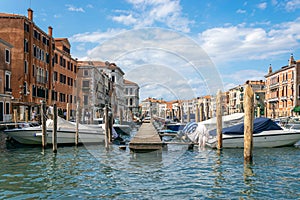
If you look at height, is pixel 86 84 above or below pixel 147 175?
above

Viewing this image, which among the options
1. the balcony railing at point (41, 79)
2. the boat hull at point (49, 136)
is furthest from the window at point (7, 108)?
the boat hull at point (49, 136)

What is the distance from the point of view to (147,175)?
31.0 feet

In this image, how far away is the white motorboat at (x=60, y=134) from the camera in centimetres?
1577

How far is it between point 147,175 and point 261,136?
8.25m

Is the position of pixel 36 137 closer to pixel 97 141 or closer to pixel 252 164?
pixel 97 141

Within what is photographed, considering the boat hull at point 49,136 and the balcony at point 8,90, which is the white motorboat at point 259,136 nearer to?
the boat hull at point 49,136

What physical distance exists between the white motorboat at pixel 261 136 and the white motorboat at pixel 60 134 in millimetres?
6307

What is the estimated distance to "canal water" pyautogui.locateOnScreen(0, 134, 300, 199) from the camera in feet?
24.8

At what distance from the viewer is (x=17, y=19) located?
1166 inches

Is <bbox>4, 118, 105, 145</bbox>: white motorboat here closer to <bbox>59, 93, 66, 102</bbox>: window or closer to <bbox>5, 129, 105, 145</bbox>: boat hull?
<bbox>5, 129, 105, 145</bbox>: boat hull

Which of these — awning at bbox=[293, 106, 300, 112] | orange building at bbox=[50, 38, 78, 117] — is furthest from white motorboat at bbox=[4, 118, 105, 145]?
awning at bbox=[293, 106, 300, 112]

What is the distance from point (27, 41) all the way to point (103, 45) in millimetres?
19914

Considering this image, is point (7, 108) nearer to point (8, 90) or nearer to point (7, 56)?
point (8, 90)

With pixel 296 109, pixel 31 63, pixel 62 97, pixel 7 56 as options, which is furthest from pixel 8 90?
pixel 296 109
